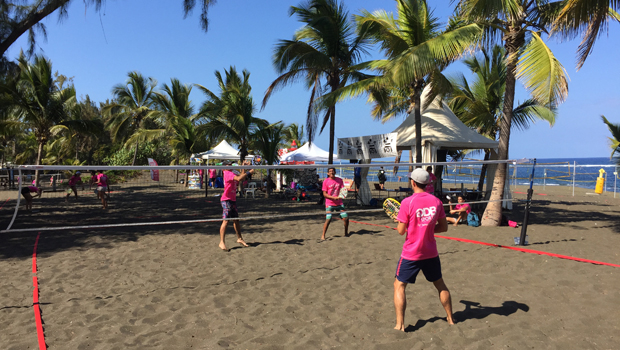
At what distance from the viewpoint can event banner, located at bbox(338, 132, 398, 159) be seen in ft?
34.7

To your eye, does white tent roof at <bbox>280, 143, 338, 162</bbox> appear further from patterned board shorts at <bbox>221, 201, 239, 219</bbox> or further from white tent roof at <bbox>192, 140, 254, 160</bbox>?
patterned board shorts at <bbox>221, 201, 239, 219</bbox>

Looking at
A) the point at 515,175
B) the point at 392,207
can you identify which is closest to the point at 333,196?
the point at 392,207

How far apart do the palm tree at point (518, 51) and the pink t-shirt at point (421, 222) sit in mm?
4814

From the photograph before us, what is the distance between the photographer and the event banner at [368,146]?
34.7 feet

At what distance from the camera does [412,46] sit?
9641 millimetres

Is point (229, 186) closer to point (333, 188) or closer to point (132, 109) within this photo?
point (333, 188)

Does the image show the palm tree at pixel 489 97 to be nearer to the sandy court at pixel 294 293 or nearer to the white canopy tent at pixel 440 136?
the white canopy tent at pixel 440 136

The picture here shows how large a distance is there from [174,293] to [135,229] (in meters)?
4.92

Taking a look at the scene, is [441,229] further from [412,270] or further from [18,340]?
[18,340]

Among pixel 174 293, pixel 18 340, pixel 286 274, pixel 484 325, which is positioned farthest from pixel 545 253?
pixel 18 340

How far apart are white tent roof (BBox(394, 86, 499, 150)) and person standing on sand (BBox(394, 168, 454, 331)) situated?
7.24m

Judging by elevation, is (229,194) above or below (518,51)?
below

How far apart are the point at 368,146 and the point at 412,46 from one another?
3209 millimetres

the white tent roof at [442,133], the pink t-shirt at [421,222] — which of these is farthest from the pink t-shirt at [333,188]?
the white tent roof at [442,133]
